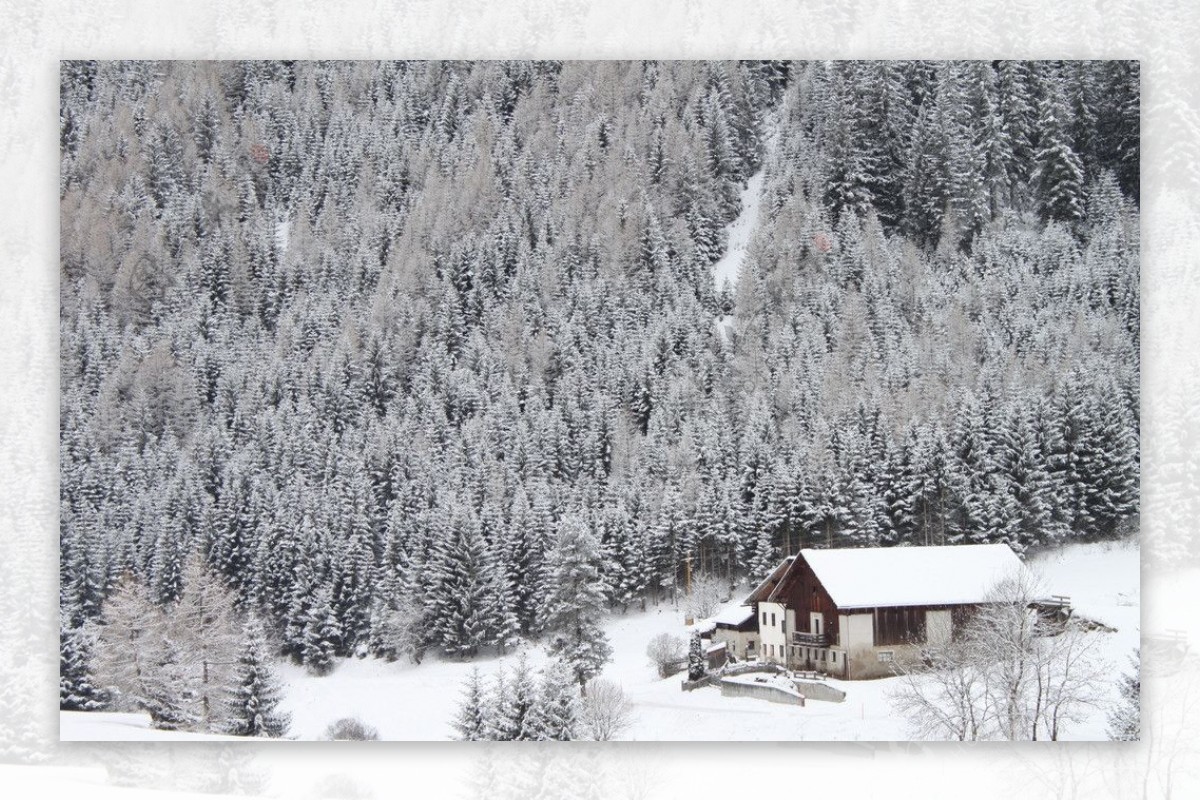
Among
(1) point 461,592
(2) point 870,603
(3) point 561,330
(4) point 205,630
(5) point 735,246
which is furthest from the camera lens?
(5) point 735,246

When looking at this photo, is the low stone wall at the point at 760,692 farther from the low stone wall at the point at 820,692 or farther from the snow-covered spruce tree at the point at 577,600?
the snow-covered spruce tree at the point at 577,600

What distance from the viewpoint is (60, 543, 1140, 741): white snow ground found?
1186 centimetres

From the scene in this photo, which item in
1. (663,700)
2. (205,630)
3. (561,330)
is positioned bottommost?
(663,700)

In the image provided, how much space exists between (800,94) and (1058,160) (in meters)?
2.41

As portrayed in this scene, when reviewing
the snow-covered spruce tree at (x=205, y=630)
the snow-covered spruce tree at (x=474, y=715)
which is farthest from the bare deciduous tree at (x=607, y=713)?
the snow-covered spruce tree at (x=205, y=630)

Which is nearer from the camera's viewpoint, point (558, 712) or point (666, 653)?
point (558, 712)

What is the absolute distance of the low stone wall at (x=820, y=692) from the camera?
39.5ft

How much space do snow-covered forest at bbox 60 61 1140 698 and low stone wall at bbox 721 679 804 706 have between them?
3.38 ft

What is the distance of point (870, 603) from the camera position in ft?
40.3

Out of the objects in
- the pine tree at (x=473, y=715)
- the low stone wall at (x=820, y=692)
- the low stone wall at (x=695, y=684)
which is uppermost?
the low stone wall at (x=695, y=684)

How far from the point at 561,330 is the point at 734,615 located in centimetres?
303

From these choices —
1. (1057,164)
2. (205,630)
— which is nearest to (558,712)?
(205,630)

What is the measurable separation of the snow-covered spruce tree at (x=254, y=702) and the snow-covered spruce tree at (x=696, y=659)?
3.44 m

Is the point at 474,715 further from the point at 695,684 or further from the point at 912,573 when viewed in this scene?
the point at 912,573
